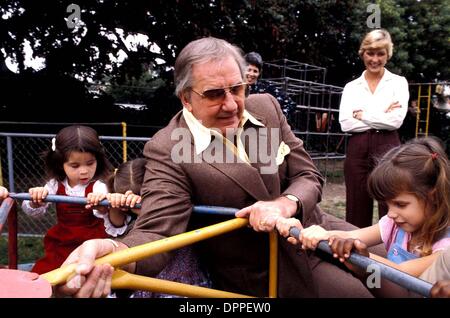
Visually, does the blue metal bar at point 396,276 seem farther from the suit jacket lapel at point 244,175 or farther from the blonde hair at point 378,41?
the blonde hair at point 378,41

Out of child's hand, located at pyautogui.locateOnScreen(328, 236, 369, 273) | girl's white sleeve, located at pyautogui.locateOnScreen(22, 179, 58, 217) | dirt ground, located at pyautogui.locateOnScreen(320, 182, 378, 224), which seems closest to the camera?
child's hand, located at pyautogui.locateOnScreen(328, 236, 369, 273)

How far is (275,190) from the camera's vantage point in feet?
6.55

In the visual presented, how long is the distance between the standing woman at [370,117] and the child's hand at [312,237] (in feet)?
8.40

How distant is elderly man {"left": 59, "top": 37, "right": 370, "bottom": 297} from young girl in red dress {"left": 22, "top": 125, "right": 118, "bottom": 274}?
998 mm

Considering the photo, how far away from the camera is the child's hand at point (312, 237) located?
55.6 inches

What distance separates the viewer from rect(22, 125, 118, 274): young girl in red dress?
9.14 ft

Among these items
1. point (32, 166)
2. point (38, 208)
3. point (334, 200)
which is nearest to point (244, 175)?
point (38, 208)

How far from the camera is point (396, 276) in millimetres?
1136

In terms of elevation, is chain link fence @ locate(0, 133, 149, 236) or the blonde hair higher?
the blonde hair

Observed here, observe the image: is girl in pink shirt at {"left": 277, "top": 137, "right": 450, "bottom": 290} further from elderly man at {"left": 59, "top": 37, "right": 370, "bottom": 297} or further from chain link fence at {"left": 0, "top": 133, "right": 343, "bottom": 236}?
chain link fence at {"left": 0, "top": 133, "right": 343, "bottom": 236}

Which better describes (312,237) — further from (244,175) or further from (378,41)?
(378,41)

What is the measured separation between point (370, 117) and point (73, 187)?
2.37m

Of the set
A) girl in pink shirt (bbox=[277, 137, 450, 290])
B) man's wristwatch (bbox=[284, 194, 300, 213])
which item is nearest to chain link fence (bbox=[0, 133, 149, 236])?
man's wristwatch (bbox=[284, 194, 300, 213])
